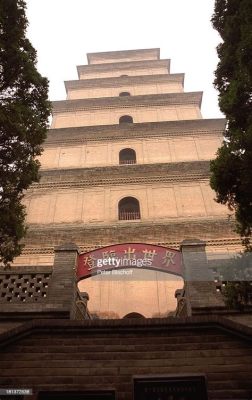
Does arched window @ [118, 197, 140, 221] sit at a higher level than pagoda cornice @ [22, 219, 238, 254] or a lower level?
higher

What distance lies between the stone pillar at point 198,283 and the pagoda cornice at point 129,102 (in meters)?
13.1

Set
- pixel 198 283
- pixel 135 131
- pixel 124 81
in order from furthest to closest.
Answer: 1. pixel 124 81
2. pixel 135 131
3. pixel 198 283

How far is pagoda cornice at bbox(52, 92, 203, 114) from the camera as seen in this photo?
810 inches

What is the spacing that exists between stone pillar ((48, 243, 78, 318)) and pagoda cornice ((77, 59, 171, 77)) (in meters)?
18.5

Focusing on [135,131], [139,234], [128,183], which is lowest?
[139,234]

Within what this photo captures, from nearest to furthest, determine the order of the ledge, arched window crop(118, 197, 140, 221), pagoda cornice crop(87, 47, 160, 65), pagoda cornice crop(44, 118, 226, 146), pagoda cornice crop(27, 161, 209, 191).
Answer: the ledge → arched window crop(118, 197, 140, 221) → pagoda cornice crop(27, 161, 209, 191) → pagoda cornice crop(44, 118, 226, 146) → pagoda cornice crop(87, 47, 160, 65)

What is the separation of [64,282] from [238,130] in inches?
174

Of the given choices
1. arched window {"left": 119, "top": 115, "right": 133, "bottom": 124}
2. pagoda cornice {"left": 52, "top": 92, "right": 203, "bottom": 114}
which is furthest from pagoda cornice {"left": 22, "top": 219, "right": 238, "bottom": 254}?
pagoda cornice {"left": 52, "top": 92, "right": 203, "bottom": 114}

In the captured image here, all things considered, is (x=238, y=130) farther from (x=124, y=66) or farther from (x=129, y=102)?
(x=124, y=66)

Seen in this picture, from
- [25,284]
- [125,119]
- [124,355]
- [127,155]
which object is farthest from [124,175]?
[124,355]

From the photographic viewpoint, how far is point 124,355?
658 centimetres

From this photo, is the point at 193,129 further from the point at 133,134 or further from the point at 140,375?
the point at 140,375

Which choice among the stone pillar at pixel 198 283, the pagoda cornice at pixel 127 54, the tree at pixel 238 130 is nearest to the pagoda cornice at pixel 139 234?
the stone pillar at pixel 198 283

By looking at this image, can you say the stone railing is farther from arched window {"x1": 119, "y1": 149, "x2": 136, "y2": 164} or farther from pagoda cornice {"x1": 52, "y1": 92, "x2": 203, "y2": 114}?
pagoda cornice {"x1": 52, "y1": 92, "x2": 203, "y2": 114}
